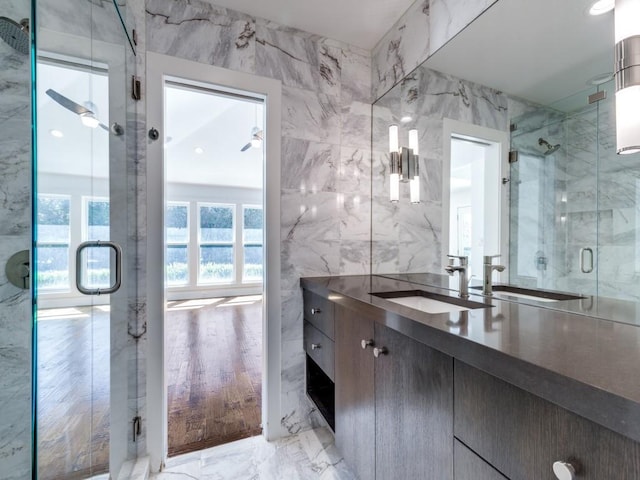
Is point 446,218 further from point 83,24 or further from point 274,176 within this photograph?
point 83,24

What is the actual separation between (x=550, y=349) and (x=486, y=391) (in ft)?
0.51

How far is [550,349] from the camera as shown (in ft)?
1.96

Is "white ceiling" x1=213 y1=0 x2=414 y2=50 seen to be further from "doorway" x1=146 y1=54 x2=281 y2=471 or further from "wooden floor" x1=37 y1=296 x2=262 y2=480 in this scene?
"wooden floor" x1=37 y1=296 x2=262 y2=480

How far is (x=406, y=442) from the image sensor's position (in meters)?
0.90

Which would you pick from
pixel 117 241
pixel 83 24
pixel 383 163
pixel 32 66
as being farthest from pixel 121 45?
pixel 383 163

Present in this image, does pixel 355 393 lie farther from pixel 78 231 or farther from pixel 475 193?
pixel 78 231

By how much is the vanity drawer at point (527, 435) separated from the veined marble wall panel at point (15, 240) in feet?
4.21

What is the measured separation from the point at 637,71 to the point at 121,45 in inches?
74.3

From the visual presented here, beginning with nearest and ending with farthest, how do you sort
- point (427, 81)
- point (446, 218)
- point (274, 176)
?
point (446, 218) < point (427, 81) < point (274, 176)

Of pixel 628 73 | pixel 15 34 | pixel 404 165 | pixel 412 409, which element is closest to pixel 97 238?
pixel 15 34

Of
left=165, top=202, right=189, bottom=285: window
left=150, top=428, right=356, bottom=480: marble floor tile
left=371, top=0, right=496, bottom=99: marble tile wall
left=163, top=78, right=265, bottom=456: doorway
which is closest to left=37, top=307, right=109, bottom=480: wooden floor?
left=150, top=428, right=356, bottom=480: marble floor tile

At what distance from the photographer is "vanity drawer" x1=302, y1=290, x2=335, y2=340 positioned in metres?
1.42

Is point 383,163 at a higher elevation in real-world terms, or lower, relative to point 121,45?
lower

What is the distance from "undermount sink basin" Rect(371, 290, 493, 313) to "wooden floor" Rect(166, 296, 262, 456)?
1.21 meters
